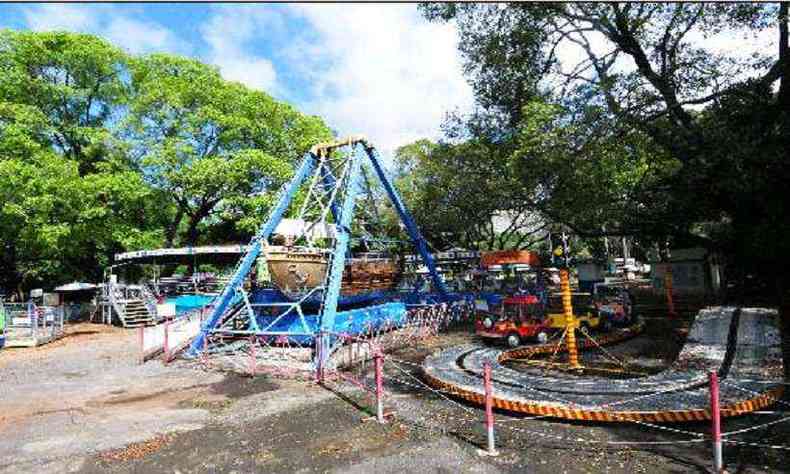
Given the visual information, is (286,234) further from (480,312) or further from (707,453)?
(707,453)

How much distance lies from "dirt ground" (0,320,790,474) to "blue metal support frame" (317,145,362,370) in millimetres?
1221

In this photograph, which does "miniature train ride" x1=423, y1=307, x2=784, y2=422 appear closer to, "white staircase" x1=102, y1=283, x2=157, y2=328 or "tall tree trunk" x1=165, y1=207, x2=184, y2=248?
"white staircase" x1=102, y1=283, x2=157, y2=328

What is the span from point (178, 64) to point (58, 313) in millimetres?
17405

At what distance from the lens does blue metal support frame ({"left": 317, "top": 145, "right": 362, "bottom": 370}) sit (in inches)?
526

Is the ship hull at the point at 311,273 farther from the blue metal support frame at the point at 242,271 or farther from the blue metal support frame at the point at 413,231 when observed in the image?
the blue metal support frame at the point at 413,231

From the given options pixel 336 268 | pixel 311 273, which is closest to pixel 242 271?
pixel 311 273

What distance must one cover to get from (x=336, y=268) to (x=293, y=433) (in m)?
7.40

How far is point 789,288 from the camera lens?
2028 centimetres

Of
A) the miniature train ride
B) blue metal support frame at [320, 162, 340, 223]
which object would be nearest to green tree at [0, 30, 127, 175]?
blue metal support frame at [320, 162, 340, 223]

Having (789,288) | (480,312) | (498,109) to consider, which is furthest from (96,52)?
(789,288)

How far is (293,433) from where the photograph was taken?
8.95 m

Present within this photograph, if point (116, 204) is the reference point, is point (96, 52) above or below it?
above

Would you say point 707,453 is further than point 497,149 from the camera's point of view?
No

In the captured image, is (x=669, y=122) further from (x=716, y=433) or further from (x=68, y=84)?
(x=68, y=84)
